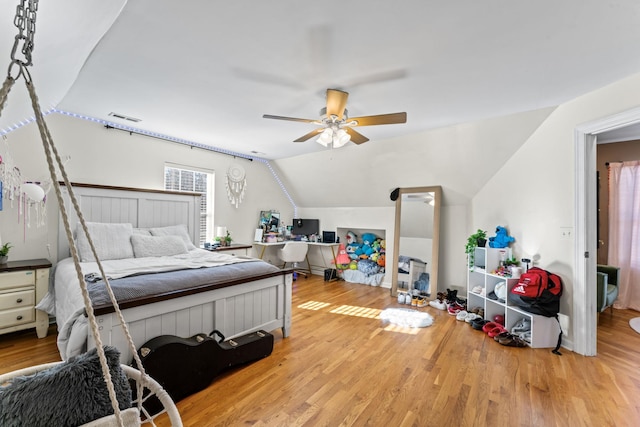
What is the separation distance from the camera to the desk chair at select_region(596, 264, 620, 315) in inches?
116

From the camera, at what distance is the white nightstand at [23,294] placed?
99.6 inches

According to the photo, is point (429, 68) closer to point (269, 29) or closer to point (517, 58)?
point (517, 58)

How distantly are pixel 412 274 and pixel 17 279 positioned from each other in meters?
4.72

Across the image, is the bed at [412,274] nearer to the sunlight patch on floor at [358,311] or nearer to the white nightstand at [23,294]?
the sunlight patch on floor at [358,311]

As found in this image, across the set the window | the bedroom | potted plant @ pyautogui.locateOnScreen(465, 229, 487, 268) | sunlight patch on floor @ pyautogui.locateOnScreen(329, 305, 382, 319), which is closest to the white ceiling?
the bedroom

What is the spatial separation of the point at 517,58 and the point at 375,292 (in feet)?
11.8

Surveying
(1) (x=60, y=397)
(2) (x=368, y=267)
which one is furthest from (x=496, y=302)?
(1) (x=60, y=397)

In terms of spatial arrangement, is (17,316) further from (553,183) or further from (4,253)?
(553,183)

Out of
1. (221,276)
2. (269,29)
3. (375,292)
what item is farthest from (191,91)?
(375,292)

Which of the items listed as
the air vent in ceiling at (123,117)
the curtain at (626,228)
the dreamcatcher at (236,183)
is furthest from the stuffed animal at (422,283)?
the air vent in ceiling at (123,117)

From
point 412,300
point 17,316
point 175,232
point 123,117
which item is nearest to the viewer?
point 17,316

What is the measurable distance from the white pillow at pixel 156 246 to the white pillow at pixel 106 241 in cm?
7

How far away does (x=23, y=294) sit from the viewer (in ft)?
8.60

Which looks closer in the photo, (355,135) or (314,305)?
(355,135)
